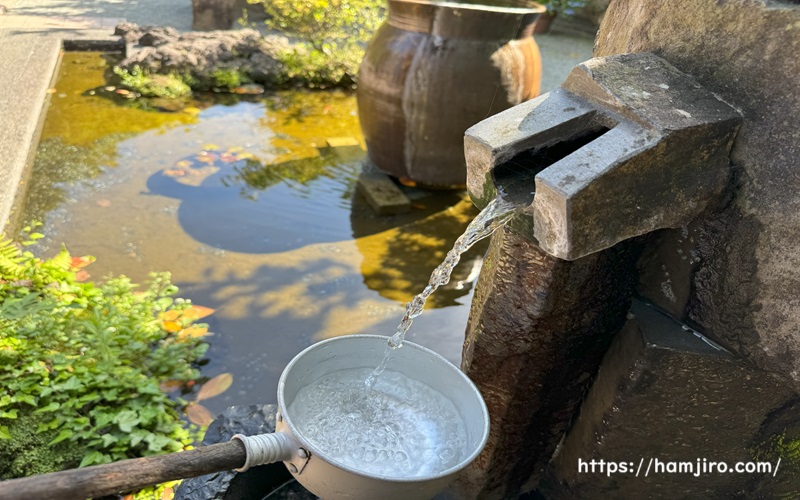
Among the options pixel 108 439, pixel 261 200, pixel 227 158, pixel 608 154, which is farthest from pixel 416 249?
pixel 608 154

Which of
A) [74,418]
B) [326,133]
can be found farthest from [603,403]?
[326,133]

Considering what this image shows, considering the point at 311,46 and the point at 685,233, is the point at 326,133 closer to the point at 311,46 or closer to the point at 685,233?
the point at 311,46

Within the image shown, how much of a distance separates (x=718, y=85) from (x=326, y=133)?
4.60 m

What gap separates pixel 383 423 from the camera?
67.7 inches

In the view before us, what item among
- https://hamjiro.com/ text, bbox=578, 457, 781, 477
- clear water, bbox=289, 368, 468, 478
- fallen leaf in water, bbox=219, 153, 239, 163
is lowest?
fallen leaf in water, bbox=219, 153, 239, 163

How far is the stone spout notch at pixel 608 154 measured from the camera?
4.09 feet

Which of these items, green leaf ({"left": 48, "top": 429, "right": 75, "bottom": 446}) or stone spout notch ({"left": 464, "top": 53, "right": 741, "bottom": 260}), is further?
green leaf ({"left": 48, "top": 429, "right": 75, "bottom": 446})

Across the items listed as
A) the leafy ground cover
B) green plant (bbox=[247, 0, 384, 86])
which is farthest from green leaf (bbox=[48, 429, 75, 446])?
green plant (bbox=[247, 0, 384, 86])

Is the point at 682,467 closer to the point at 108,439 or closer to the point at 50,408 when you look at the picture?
the point at 108,439

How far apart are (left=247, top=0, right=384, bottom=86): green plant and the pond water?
1.28m

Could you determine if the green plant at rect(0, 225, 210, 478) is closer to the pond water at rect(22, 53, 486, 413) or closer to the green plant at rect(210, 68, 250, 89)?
the pond water at rect(22, 53, 486, 413)

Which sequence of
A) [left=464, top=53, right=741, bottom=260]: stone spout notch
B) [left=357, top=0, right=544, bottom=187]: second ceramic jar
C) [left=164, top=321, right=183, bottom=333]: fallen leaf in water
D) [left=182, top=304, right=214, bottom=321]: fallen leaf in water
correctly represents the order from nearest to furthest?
[left=464, top=53, right=741, bottom=260]: stone spout notch
[left=164, top=321, right=183, bottom=333]: fallen leaf in water
[left=182, top=304, right=214, bottom=321]: fallen leaf in water
[left=357, top=0, right=544, bottom=187]: second ceramic jar

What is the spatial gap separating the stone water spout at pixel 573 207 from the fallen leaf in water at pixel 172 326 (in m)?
1.65

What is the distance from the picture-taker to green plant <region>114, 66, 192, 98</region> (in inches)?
238
